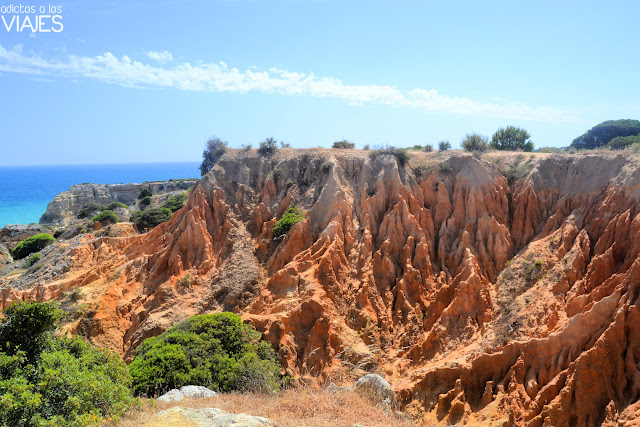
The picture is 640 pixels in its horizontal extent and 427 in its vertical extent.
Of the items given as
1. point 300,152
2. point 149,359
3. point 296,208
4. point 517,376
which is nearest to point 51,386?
point 149,359

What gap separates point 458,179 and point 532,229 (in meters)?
4.95

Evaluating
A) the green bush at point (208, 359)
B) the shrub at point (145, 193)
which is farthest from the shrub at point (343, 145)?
the shrub at point (145, 193)

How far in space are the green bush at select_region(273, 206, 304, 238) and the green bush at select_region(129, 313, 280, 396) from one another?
22.5 feet

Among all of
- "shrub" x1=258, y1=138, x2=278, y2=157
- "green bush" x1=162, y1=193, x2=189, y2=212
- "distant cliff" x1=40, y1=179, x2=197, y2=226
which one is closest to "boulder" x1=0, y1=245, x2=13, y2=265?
"green bush" x1=162, y1=193, x2=189, y2=212

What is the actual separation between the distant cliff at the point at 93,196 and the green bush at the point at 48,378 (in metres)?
55.8

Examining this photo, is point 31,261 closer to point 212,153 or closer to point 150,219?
point 150,219

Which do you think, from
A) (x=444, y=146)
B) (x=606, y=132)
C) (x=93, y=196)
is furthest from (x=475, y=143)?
(x=93, y=196)

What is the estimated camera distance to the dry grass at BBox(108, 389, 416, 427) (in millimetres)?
11688

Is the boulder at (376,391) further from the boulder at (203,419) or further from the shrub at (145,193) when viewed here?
the shrub at (145,193)

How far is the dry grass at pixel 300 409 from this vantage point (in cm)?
1169

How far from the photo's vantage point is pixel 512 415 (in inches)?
599

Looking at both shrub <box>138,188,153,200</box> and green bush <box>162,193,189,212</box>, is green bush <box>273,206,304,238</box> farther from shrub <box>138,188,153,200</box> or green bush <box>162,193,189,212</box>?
shrub <box>138,188,153,200</box>

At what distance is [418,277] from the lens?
73.4ft

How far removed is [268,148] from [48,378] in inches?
896
